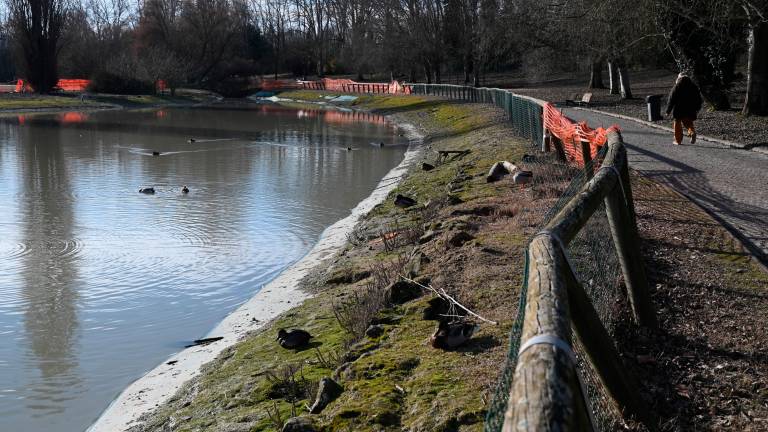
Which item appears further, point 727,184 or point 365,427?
point 727,184

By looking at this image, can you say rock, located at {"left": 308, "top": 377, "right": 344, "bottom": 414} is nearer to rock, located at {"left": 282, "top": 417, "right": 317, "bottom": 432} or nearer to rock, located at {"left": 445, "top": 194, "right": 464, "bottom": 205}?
rock, located at {"left": 282, "top": 417, "right": 317, "bottom": 432}

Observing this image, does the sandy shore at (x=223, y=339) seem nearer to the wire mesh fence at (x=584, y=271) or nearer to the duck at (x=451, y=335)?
the duck at (x=451, y=335)

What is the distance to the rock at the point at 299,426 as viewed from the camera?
6.24 meters

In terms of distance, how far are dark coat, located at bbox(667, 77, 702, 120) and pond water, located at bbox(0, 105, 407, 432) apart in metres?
7.60

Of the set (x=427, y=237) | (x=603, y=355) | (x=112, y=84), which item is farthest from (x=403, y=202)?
(x=112, y=84)

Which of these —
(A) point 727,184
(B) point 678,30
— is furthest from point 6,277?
(B) point 678,30

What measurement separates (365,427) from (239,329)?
17.9 feet

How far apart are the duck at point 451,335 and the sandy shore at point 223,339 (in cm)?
308

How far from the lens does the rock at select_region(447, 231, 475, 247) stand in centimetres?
1144

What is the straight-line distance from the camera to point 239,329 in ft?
37.1

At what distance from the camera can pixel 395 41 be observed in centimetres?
7144

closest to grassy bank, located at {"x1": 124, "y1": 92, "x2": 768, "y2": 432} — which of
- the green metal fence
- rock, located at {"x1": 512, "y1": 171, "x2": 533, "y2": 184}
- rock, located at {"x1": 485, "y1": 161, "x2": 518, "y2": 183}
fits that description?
rock, located at {"x1": 512, "y1": 171, "x2": 533, "y2": 184}

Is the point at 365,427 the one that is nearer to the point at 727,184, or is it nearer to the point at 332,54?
the point at 727,184

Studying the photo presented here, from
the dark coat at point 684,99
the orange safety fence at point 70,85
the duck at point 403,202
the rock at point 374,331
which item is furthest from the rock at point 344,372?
the orange safety fence at point 70,85
